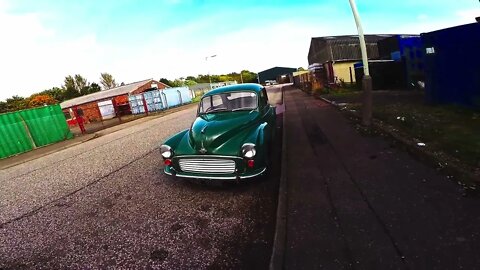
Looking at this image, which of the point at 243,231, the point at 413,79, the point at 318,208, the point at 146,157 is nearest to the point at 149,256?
the point at 243,231

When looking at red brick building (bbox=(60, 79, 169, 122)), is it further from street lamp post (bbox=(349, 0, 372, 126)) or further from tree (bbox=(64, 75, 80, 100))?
tree (bbox=(64, 75, 80, 100))

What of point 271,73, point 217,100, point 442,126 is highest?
point 217,100

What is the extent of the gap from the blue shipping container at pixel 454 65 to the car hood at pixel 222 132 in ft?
23.2

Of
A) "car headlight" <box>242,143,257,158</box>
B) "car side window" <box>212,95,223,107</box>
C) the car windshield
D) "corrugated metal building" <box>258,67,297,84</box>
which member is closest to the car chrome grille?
"car headlight" <box>242,143,257,158</box>

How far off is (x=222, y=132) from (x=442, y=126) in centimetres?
553

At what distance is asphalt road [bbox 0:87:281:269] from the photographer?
349 cm

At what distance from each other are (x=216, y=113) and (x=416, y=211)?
13.5 feet

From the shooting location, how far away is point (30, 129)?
15.4m

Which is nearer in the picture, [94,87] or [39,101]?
[39,101]

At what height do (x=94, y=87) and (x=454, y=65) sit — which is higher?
(x=94, y=87)

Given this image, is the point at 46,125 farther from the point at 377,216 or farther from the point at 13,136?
the point at 377,216

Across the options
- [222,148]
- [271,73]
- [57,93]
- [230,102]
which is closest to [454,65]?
[230,102]

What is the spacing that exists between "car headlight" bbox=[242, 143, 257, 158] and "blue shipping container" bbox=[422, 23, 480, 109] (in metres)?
7.42

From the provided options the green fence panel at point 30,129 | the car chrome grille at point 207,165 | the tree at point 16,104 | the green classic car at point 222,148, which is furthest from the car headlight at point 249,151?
the tree at point 16,104
